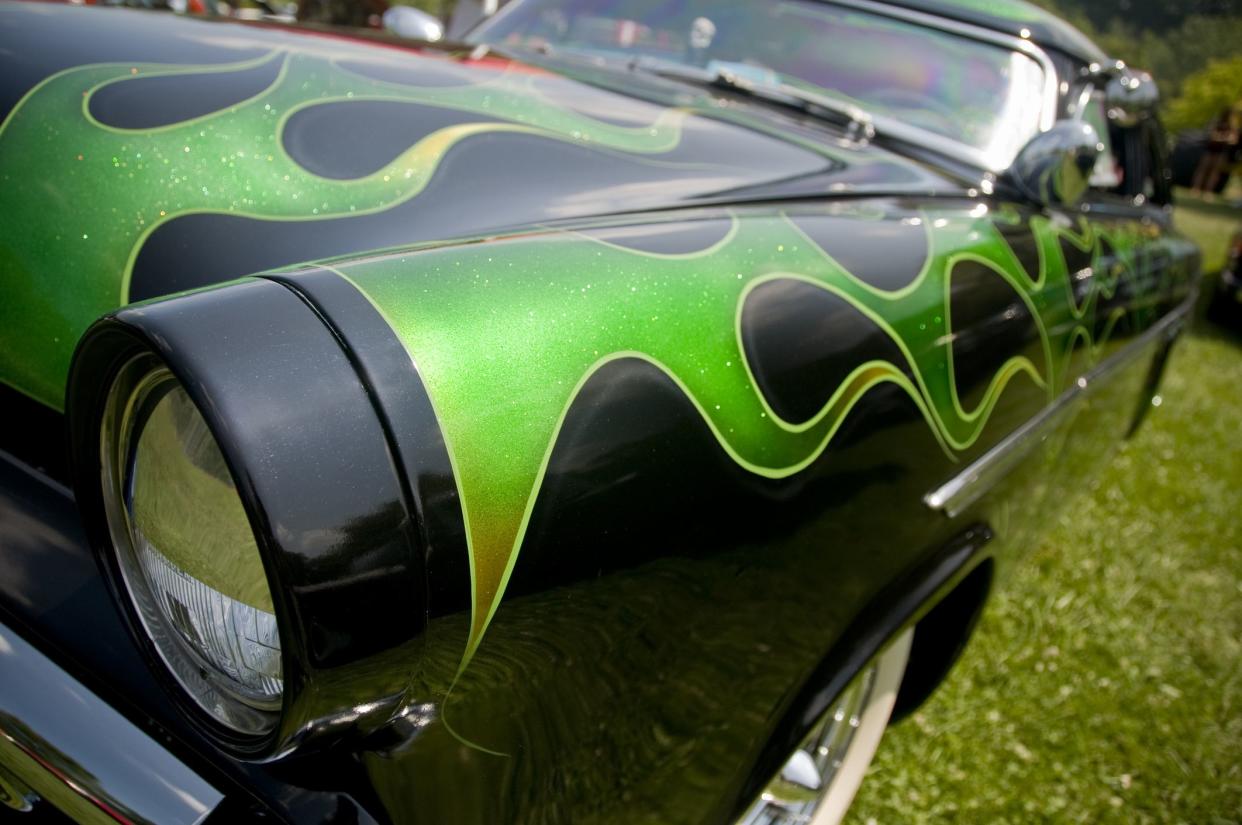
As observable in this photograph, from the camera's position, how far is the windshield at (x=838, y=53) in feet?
6.72

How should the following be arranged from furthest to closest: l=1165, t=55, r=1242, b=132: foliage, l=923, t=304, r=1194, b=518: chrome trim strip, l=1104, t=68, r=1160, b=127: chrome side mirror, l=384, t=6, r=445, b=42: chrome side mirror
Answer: l=1165, t=55, r=1242, b=132: foliage, l=384, t=6, r=445, b=42: chrome side mirror, l=1104, t=68, r=1160, b=127: chrome side mirror, l=923, t=304, r=1194, b=518: chrome trim strip

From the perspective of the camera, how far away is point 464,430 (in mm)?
726

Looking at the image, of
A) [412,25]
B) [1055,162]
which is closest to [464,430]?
[1055,162]

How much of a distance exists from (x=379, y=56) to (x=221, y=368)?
1091 millimetres

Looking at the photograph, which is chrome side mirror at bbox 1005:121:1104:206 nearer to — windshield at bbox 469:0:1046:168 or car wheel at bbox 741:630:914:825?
windshield at bbox 469:0:1046:168

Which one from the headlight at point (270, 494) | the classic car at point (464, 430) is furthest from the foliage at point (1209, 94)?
the headlight at point (270, 494)

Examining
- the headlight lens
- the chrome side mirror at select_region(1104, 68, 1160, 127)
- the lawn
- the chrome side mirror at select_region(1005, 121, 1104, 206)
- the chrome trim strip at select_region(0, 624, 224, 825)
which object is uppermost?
the chrome side mirror at select_region(1104, 68, 1160, 127)

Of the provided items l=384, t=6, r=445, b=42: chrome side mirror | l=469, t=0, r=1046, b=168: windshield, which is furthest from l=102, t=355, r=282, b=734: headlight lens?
l=384, t=6, r=445, b=42: chrome side mirror

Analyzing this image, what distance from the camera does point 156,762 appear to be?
2.70 feet

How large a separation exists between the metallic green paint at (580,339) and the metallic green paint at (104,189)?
0.35 meters

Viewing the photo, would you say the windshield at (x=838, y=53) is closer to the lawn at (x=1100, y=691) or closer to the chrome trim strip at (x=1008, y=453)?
the chrome trim strip at (x=1008, y=453)

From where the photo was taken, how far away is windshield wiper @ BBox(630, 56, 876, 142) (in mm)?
1985

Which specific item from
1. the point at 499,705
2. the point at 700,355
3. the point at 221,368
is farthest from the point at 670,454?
the point at 221,368

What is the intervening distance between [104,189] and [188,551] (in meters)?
0.54
